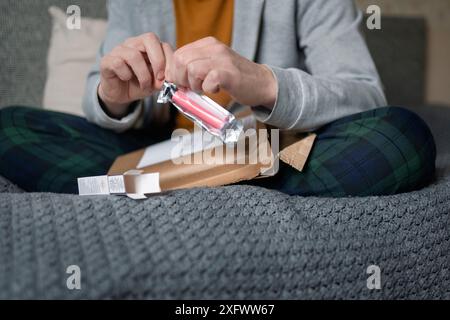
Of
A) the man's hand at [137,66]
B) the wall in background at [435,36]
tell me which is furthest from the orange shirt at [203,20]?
the wall in background at [435,36]

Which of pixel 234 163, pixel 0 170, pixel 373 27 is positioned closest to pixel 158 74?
pixel 234 163

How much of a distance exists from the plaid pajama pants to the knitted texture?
42 millimetres

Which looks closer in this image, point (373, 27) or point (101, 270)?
point (101, 270)

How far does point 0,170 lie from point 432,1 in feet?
4.40

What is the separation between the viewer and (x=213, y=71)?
0.54 metres

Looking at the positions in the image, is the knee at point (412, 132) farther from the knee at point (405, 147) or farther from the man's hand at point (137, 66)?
the man's hand at point (137, 66)

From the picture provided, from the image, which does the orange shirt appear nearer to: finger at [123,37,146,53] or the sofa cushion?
finger at [123,37,146,53]

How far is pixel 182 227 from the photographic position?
463 mm

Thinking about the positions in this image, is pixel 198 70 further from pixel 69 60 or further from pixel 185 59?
pixel 69 60

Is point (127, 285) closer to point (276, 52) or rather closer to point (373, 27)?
point (276, 52)

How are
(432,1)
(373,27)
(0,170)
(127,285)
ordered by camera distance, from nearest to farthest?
1. (127,285)
2. (0,170)
3. (373,27)
4. (432,1)

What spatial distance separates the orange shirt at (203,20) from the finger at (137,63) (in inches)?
8.7

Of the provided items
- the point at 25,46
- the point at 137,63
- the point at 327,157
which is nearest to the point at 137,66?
the point at 137,63

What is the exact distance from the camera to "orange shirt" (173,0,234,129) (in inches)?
31.9
